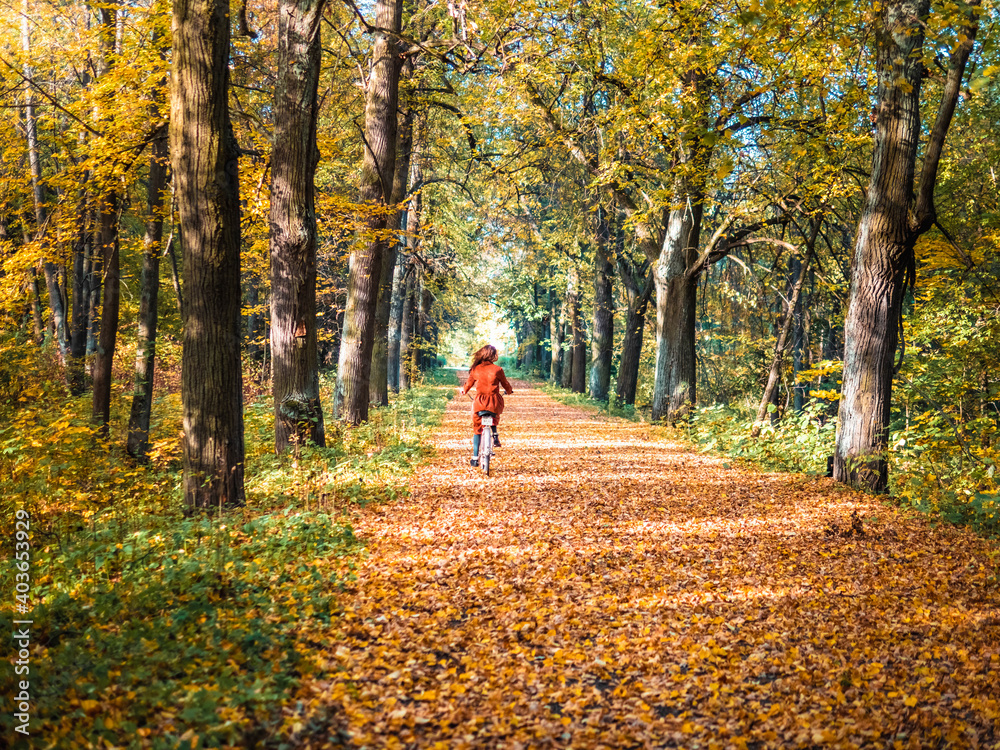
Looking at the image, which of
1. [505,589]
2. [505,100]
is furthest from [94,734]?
[505,100]

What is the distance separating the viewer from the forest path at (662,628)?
3.52 meters

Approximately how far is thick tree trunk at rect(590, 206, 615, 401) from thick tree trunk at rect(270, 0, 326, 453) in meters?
14.9

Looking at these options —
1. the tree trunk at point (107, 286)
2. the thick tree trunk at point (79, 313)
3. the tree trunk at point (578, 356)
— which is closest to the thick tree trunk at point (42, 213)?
the thick tree trunk at point (79, 313)

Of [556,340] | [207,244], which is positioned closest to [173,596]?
[207,244]

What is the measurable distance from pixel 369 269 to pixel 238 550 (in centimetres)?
833

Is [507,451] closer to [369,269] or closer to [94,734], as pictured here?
[369,269]

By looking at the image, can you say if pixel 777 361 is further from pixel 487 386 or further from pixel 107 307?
pixel 107 307

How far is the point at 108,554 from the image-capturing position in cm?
512

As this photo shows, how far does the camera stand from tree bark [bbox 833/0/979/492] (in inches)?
324

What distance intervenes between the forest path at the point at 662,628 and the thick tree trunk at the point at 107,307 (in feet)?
23.6

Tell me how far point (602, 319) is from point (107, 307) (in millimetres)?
17086

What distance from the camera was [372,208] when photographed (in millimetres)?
11375

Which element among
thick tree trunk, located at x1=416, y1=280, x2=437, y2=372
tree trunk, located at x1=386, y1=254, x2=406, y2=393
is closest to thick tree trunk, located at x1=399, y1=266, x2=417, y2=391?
tree trunk, located at x1=386, y1=254, x2=406, y2=393

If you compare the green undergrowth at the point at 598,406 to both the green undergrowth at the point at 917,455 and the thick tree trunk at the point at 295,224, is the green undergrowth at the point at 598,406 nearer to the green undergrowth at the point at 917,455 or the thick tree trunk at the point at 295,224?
the green undergrowth at the point at 917,455
